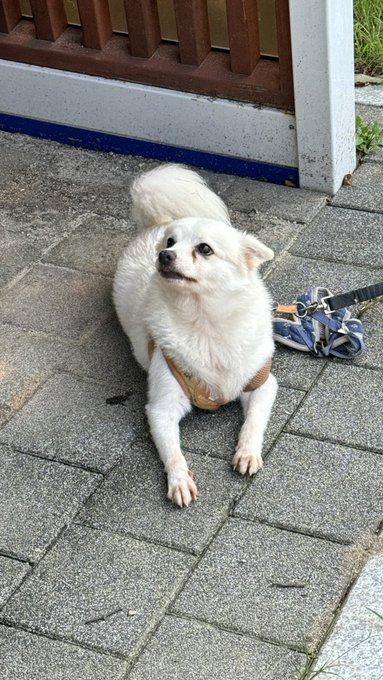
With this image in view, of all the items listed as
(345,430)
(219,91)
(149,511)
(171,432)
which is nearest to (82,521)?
(149,511)

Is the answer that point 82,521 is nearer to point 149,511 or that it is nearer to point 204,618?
point 149,511

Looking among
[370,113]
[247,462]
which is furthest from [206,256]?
[370,113]

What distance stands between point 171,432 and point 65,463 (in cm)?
38

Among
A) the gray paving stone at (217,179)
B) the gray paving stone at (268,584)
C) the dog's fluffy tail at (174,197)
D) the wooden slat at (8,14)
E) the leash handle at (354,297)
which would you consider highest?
the wooden slat at (8,14)

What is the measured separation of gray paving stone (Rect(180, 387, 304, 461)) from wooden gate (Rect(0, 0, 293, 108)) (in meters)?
1.73

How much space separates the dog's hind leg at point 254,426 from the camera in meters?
3.54

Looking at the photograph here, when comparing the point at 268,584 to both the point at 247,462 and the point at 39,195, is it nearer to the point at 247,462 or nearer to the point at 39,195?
the point at 247,462

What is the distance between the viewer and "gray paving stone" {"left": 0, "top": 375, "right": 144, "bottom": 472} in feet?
12.2

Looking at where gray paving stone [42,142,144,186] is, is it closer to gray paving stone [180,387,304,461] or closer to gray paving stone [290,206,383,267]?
gray paving stone [290,206,383,267]

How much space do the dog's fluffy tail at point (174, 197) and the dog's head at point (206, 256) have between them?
681 mm

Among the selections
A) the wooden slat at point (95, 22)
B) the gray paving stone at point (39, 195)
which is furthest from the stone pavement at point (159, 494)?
the wooden slat at point (95, 22)

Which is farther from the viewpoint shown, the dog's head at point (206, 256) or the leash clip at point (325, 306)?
the leash clip at point (325, 306)

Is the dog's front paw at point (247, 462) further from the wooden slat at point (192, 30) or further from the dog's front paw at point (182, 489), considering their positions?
the wooden slat at point (192, 30)

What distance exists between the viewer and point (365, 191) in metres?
5.04
